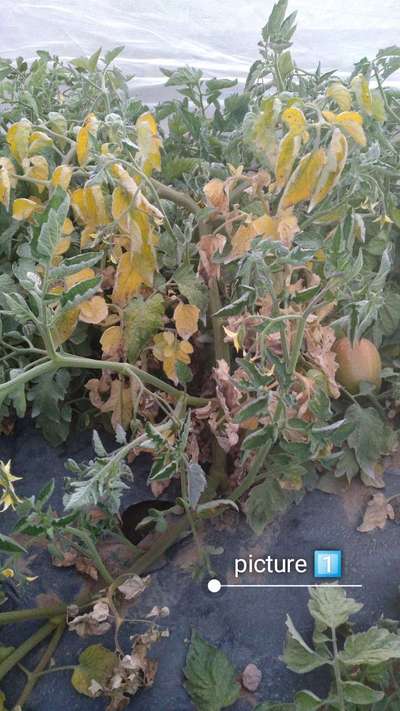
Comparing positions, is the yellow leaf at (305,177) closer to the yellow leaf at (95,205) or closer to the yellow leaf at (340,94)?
the yellow leaf at (340,94)

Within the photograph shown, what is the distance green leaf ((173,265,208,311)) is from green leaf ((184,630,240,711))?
15.5 inches

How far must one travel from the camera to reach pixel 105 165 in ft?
2.85

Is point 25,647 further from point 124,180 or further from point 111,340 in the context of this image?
point 124,180

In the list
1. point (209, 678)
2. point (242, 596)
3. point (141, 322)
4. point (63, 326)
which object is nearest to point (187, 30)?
point (141, 322)

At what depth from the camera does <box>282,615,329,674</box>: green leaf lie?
91cm

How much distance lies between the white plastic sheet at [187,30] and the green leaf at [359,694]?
51.9 inches

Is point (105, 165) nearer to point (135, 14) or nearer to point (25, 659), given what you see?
point (25, 659)

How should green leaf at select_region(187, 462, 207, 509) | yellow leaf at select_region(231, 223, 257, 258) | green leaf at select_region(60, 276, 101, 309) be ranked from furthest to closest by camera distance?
yellow leaf at select_region(231, 223, 257, 258) → green leaf at select_region(187, 462, 207, 509) → green leaf at select_region(60, 276, 101, 309)

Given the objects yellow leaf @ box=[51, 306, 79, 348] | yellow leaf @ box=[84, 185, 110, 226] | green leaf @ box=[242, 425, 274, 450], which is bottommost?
green leaf @ box=[242, 425, 274, 450]

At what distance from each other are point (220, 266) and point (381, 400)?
0.29m

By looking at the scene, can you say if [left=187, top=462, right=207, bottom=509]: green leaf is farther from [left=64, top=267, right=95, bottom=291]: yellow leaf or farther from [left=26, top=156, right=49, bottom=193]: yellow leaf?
[left=26, top=156, right=49, bottom=193]: yellow leaf

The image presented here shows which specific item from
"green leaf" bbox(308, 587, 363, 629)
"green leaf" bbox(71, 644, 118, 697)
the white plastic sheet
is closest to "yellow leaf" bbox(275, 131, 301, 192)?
"green leaf" bbox(308, 587, 363, 629)

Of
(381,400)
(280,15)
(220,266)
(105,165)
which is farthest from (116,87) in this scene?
(381,400)

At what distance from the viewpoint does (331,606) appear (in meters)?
0.95
